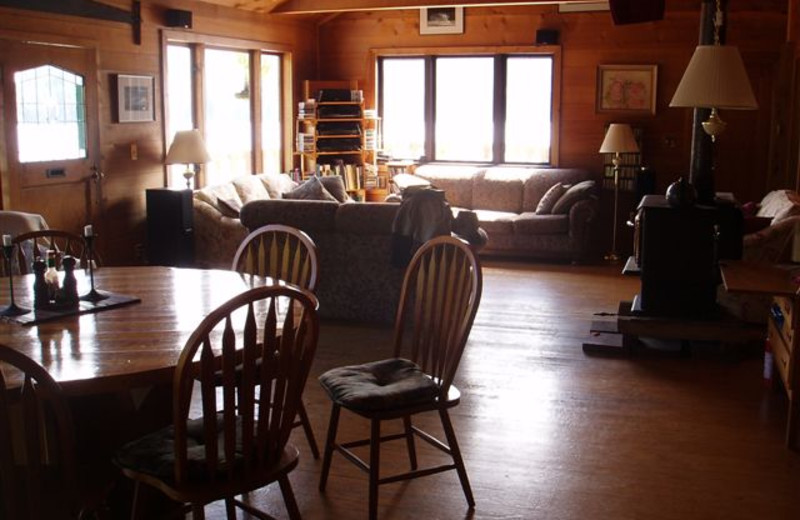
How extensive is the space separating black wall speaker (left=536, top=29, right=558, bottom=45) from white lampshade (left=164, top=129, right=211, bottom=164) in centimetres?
383

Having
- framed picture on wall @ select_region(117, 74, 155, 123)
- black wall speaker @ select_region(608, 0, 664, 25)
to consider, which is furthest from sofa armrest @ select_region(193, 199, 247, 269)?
black wall speaker @ select_region(608, 0, 664, 25)

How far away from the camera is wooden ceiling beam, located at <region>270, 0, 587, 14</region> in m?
8.71

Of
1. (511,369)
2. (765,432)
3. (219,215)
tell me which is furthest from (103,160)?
(765,432)

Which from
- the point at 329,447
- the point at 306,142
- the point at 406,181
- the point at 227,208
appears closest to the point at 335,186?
the point at 406,181

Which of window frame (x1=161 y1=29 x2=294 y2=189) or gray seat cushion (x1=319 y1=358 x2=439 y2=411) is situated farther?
window frame (x1=161 y1=29 x2=294 y2=189)

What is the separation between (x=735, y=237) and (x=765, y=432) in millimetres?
1427

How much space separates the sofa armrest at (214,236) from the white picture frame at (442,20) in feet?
11.9

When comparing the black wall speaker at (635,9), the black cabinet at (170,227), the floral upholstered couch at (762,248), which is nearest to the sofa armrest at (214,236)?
the black cabinet at (170,227)

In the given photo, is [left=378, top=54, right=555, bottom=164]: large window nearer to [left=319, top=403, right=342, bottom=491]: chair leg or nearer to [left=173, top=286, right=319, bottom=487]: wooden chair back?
[left=319, top=403, right=342, bottom=491]: chair leg

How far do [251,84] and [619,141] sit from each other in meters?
3.73

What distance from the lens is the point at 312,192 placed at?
859 centimetres

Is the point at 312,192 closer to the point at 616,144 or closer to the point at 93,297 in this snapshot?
the point at 616,144

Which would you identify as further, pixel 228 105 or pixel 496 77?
pixel 496 77

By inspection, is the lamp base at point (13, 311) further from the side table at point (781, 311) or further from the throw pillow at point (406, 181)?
the throw pillow at point (406, 181)
